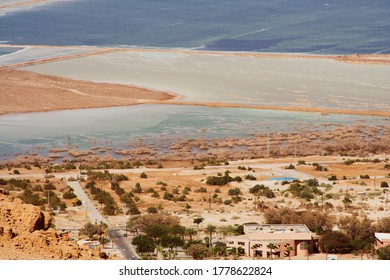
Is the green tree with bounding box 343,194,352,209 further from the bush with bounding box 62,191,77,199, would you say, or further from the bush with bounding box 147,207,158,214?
the bush with bounding box 62,191,77,199

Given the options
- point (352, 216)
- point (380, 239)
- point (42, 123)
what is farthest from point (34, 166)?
point (380, 239)

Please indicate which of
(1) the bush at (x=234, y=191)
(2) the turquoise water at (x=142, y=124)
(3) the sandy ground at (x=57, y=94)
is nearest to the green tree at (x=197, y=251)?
(1) the bush at (x=234, y=191)

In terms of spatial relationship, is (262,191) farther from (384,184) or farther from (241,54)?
(241,54)

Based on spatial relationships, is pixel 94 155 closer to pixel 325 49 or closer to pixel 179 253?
pixel 179 253

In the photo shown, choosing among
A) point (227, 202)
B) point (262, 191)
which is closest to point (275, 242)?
point (227, 202)

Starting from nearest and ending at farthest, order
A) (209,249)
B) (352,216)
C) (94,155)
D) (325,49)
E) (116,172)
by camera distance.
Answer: (209,249)
(352,216)
(116,172)
(94,155)
(325,49)

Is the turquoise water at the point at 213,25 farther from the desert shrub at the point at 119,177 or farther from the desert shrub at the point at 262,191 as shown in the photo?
the desert shrub at the point at 262,191
